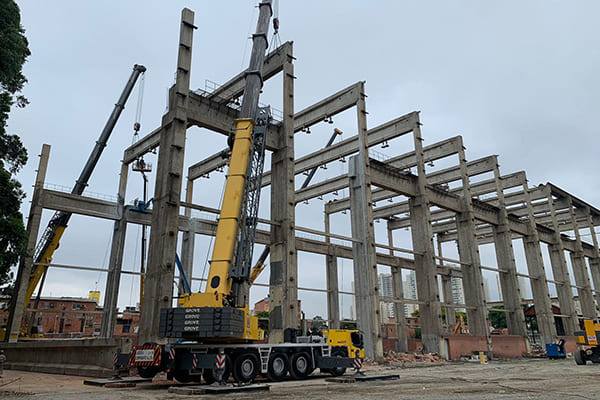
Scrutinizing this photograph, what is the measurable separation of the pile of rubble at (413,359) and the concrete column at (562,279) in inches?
1009

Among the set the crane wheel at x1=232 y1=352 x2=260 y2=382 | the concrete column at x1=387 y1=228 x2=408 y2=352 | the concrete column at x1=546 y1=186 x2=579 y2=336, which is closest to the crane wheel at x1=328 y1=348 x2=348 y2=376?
the crane wheel at x1=232 y1=352 x2=260 y2=382

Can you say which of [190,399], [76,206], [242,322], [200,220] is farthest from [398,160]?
[190,399]

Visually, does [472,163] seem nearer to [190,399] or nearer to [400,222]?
[400,222]

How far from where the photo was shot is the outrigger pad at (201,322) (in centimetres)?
1373

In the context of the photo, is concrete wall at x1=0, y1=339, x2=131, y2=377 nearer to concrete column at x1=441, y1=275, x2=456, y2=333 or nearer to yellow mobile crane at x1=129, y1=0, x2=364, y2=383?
yellow mobile crane at x1=129, y1=0, x2=364, y2=383

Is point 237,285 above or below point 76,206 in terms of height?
below

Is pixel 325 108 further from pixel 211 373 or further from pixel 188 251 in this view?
pixel 211 373

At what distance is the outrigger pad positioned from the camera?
13727mm

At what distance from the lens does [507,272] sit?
42.3 meters

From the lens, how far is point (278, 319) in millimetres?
25906

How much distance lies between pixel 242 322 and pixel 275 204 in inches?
561

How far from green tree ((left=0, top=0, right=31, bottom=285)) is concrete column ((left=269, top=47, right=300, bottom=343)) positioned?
44.2ft

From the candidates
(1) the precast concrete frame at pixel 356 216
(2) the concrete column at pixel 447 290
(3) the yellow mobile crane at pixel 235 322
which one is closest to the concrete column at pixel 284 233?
(1) the precast concrete frame at pixel 356 216

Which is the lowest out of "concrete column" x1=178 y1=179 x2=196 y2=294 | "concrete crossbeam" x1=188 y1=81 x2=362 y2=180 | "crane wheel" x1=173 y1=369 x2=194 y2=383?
"crane wheel" x1=173 y1=369 x2=194 y2=383
